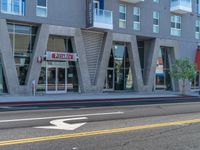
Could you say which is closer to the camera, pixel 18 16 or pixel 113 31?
pixel 18 16

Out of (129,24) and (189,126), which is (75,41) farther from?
(189,126)

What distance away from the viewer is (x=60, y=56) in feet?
101

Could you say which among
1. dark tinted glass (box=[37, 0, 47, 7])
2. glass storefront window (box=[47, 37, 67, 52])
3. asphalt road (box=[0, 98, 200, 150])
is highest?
dark tinted glass (box=[37, 0, 47, 7])

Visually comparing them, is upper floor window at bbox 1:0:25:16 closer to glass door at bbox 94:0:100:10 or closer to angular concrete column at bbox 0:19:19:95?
angular concrete column at bbox 0:19:19:95

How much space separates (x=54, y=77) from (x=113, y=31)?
748cm

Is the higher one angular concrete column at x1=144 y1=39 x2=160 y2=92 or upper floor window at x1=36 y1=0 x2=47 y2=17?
upper floor window at x1=36 y1=0 x2=47 y2=17

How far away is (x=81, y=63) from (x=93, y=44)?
2.84 meters

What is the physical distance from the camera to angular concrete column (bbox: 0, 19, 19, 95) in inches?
1090

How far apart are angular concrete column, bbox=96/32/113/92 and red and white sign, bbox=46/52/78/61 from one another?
9.72ft

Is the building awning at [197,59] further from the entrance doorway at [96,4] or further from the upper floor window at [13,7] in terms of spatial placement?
the upper floor window at [13,7]

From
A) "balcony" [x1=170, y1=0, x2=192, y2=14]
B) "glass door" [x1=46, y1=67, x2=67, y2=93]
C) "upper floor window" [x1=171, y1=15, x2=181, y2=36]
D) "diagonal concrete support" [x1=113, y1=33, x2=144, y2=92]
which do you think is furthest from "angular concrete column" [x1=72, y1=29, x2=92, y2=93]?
"balcony" [x1=170, y1=0, x2=192, y2=14]

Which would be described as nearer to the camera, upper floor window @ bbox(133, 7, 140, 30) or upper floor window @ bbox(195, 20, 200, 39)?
upper floor window @ bbox(133, 7, 140, 30)

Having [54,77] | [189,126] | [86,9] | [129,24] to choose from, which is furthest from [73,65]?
[189,126]

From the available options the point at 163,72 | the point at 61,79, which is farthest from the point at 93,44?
the point at 163,72
